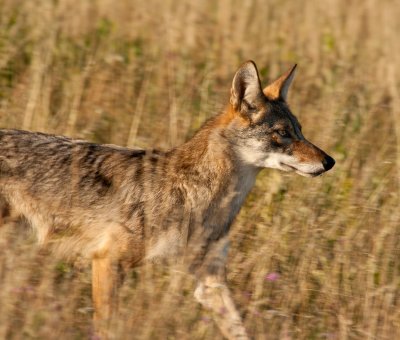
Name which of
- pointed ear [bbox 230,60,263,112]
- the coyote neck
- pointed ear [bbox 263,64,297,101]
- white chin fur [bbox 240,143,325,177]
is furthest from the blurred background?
pointed ear [bbox 230,60,263,112]

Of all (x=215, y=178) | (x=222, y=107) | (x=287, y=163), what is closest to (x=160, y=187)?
(x=215, y=178)

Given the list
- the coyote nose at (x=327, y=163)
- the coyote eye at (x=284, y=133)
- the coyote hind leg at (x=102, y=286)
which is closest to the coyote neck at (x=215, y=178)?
the coyote eye at (x=284, y=133)

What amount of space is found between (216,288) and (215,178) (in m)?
0.78

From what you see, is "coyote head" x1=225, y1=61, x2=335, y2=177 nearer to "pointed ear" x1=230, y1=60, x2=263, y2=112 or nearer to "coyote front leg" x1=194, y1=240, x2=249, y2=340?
"pointed ear" x1=230, y1=60, x2=263, y2=112

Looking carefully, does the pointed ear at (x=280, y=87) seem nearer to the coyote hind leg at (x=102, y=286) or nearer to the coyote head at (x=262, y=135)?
the coyote head at (x=262, y=135)

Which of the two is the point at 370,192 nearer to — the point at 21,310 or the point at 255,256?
the point at 255,256

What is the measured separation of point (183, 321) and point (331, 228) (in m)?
1.96

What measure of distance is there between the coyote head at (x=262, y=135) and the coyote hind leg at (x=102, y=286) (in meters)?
1.27

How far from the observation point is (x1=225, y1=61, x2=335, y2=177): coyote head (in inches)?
232

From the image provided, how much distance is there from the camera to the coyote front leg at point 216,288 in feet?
18.1

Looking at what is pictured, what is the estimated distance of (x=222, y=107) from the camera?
6.79 m

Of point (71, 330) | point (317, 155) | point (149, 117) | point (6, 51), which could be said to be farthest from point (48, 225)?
point (6, 51)

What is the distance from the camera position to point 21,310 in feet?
15.1

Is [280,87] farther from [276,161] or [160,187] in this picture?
[160,187]
